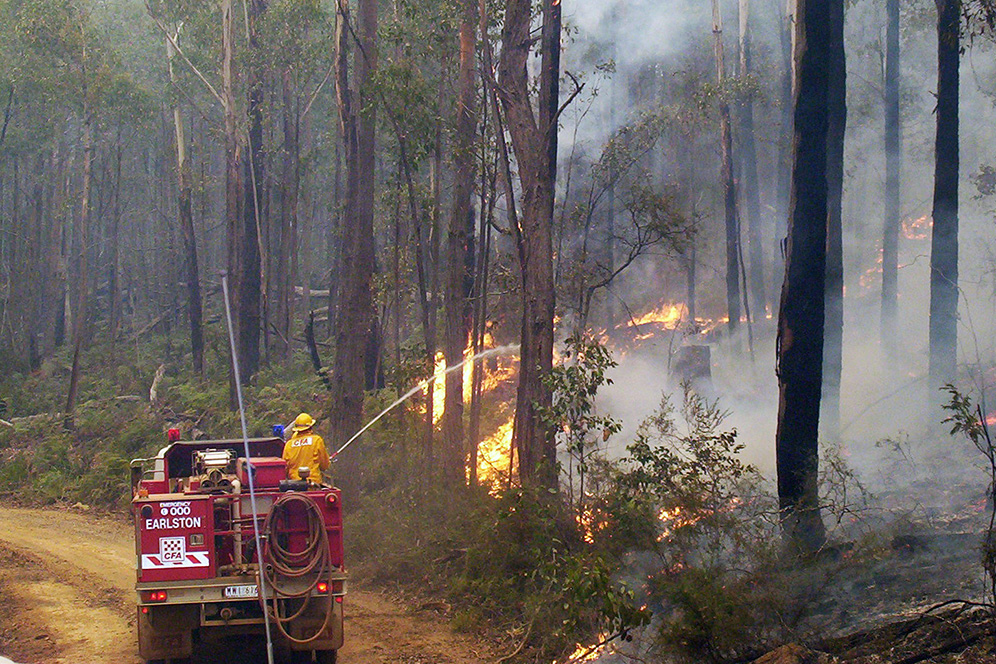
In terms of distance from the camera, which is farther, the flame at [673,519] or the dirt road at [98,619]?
the flame at [673,519]

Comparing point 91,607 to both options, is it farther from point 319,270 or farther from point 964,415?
point 319,270

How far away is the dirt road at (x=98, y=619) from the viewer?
9586 mm

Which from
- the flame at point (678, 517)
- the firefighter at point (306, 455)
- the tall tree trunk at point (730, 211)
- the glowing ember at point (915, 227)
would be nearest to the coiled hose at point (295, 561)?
the firefighter at point (306, 455)

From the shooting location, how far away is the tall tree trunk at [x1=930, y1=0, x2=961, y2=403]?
20453 millimetres

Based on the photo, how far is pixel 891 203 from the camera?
3044cm

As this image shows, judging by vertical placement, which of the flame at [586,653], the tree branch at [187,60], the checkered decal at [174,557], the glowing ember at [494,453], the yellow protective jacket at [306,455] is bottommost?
the flame at [586,653]

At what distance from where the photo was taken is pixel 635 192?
2139 cm

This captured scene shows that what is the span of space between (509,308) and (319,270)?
27515 millimetres

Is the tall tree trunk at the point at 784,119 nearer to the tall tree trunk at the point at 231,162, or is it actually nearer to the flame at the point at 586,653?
the tall tree trunk at the point at 231,162

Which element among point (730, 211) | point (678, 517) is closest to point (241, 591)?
point (678, 517)

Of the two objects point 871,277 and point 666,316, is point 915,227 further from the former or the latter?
point 666,316

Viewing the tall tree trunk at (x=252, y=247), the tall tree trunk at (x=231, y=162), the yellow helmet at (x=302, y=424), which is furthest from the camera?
the tall tree trunk at (x=252, y=247)

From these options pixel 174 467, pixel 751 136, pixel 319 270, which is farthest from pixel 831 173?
pixel 319 270

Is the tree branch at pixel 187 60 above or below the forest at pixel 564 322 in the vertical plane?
above
